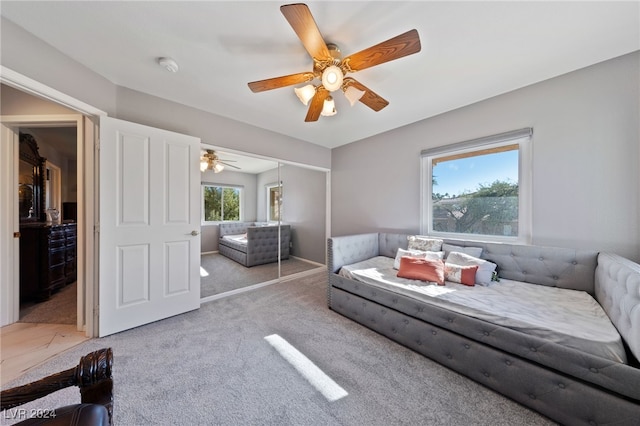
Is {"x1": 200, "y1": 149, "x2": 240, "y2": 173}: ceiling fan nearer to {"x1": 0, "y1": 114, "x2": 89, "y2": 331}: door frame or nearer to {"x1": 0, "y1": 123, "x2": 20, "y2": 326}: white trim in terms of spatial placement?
{"x1": 0, "y1": 114, "x2": 89, "y2": 331}: door frame

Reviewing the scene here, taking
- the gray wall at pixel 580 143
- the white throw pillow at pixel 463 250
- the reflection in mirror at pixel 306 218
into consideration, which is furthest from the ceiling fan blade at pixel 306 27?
the reflection in mirror at pixel 306 218

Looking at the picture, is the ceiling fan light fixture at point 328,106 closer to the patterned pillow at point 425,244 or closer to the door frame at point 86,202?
the patterned pillow at point 425,244

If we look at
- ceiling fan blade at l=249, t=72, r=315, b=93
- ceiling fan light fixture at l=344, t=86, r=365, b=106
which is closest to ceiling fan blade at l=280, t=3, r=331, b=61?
ceiling fan blade at l=249, t=72, r=315, b=93

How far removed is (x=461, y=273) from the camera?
83.2 inches

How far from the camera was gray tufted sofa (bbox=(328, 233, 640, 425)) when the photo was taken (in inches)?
44.1

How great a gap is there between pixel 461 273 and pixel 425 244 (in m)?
0.61

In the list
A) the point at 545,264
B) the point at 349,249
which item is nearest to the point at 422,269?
the point at 349,249

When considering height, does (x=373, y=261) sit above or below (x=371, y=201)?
below

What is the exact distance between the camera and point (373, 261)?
292cm

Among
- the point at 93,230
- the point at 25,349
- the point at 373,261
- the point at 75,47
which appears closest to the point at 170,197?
the point at 93,230

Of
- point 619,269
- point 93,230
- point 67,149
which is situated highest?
point 67,149

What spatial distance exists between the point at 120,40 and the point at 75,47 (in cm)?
42

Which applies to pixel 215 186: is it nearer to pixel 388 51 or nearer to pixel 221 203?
pixel 221 203

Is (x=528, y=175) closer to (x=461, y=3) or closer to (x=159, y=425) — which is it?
(x=461, y=3)
